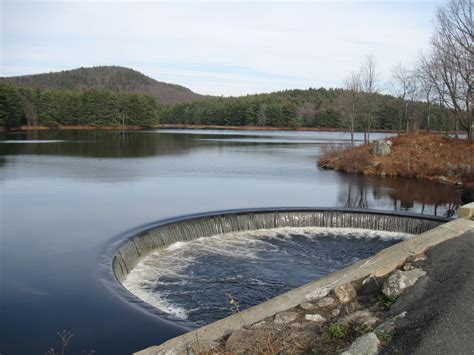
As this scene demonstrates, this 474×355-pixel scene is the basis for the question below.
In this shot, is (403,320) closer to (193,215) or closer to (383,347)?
(383,347)

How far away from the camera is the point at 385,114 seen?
8869 cm

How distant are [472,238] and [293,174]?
67.4ft

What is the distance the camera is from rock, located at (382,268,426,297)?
620cm

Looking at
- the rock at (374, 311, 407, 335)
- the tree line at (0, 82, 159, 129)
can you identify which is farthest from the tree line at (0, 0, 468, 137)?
the rock at (374, 311, 407, 335)

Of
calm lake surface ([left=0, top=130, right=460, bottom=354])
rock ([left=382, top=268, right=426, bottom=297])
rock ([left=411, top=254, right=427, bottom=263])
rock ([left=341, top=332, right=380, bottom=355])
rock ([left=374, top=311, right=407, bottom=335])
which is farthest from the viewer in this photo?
calm lake surface ([left=0, top=130, right=460, bottom=354])

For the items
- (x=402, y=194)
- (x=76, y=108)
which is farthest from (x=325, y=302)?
(x=76, y=108)

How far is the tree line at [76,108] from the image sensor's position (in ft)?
248

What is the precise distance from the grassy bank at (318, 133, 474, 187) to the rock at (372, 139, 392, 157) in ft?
0.73

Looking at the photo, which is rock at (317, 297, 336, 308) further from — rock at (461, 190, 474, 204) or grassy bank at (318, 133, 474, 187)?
grassy bank at (318, 133, 474, 187)

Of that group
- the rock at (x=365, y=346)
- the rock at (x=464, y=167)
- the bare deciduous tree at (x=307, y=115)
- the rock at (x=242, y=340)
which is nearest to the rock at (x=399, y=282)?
the rock at (x=365, y=346)

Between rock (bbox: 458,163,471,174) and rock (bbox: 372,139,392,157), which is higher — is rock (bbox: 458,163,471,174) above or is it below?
below

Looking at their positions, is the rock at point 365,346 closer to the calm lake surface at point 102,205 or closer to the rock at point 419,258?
the rock at point 419,258

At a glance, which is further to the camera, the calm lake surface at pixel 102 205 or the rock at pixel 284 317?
the calm lake surface at pixel 102 205

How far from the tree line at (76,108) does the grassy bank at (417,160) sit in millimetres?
58568
